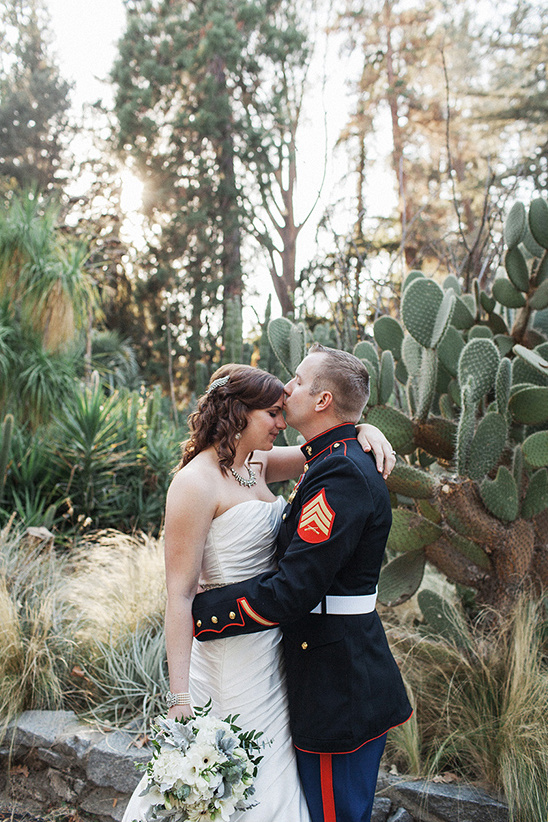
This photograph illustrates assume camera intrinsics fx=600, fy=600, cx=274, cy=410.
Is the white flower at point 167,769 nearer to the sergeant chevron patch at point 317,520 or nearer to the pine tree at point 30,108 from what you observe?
the sergeant chevron patch at point 317,520

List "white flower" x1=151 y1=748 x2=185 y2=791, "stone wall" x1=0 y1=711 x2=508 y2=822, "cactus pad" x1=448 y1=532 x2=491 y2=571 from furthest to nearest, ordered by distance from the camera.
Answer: "cactus pad" x1=448 y1=532 x2=491 y2=571
"stone wall" x1=0 y1=711 x2=508 y2=822
"white flower" x1=151 y1=748 x2=185 y2=791

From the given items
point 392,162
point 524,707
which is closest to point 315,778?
point 524,707

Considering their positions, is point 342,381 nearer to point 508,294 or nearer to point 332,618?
point 332,618

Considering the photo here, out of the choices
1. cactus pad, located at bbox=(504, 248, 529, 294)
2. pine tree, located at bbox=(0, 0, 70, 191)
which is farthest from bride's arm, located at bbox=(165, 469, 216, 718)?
pine tree, located at bbox=(0, 0, 70, 191)

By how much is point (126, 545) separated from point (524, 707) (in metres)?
3.22

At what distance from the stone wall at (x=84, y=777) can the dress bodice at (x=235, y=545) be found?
62.7 inches

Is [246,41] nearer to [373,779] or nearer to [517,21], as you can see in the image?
[517,21]

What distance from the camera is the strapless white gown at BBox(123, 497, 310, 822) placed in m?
1.70

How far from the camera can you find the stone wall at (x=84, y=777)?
266 cm

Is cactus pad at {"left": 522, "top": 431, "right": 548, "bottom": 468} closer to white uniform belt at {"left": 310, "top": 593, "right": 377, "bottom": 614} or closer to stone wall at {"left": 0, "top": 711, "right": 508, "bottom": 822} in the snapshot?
stone wall at {"left": 0, "top": 711, "right": 508, "bottom": 822}

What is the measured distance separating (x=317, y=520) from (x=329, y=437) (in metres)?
0.36

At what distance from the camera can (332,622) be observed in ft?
5.68

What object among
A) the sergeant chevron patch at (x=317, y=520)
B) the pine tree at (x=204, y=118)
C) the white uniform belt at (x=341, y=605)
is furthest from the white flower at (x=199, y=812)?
the pine tree at (x=204, y=118)

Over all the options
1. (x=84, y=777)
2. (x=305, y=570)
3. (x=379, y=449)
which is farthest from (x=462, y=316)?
(x=84, y=777)
